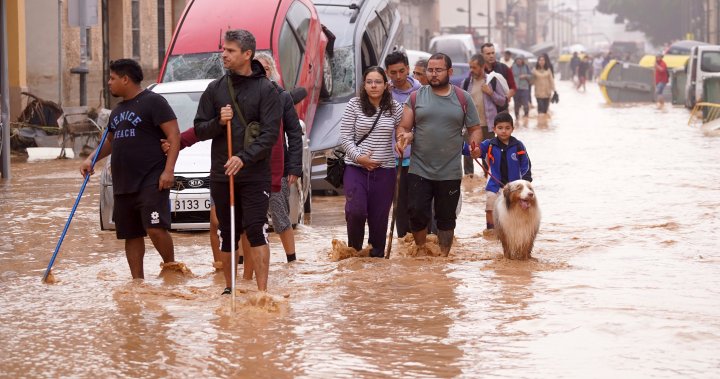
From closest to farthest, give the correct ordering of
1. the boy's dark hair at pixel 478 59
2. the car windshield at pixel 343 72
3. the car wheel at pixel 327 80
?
the boy's dark hair at pixel 478 59 < the car wheel at pixel 327 80 < the car windshield at pixel 343 72

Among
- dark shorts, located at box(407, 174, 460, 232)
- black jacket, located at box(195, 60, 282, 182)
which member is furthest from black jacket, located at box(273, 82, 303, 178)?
dark shorts, located at box(407, 174, 460, 232)

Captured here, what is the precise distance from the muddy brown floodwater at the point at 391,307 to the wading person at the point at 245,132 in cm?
53

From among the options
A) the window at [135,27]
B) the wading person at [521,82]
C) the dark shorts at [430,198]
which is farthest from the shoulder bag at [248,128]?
the window at [135,27]

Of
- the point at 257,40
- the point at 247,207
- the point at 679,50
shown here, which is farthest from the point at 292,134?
the point at 679,50

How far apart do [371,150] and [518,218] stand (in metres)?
1.21

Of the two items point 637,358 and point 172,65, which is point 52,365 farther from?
point 172,65

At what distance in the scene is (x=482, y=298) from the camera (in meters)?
9.30

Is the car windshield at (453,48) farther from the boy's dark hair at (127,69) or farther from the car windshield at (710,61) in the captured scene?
the boy's dark hair at (127,69)

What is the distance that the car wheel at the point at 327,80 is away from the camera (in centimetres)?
1858

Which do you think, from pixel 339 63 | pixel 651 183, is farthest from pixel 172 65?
pixel 651 183

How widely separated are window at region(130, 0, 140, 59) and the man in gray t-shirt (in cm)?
2453

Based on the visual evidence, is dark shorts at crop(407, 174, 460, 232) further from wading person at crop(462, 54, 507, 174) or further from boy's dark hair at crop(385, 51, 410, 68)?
wading person at crop(462, 54, 507, 174)

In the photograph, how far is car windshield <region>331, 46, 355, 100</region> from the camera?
1891 centimetres

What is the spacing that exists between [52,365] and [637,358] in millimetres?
2931
